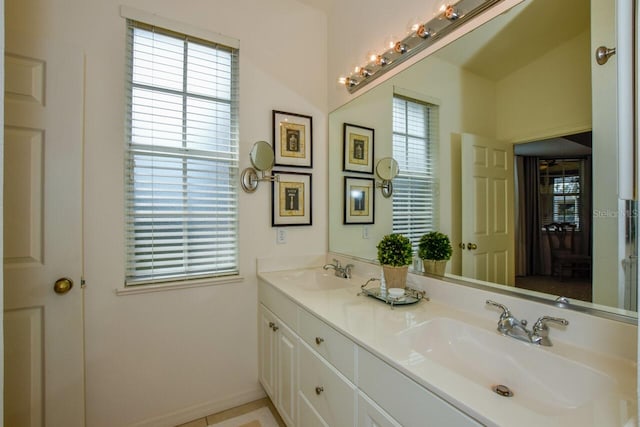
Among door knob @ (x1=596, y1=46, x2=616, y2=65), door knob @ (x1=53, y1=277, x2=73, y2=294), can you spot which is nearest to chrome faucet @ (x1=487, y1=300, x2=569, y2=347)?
door knob @ (x1=596, y1=46, x2=616, y2=65)

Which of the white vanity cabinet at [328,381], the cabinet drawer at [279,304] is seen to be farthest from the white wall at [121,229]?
the white vanity cabinet at [328,381]

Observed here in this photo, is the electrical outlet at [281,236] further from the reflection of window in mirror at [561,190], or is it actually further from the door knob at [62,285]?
the reflection of window in mirror at [561,190]

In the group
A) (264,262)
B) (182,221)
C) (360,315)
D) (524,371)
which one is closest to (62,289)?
(182,221)

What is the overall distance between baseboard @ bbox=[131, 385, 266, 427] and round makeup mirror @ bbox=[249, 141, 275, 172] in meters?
1.50

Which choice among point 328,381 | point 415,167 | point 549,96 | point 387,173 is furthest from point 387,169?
point 328,381

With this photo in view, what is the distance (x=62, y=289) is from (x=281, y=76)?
179 centimetres

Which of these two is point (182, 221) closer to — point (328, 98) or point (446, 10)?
point (328, 98)

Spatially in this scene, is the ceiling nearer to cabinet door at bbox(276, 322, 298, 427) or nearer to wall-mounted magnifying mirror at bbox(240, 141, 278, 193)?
wall-mounted magnifying mirror at bbox(240, 141, 278, 193)

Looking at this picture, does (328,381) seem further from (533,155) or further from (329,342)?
(533,155)

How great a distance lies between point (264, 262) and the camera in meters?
2.03

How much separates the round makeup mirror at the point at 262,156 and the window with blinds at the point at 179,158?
0.40ft

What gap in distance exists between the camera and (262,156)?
1.94 meters

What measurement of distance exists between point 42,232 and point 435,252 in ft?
6.19

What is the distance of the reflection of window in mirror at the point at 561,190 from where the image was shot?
0.99m
